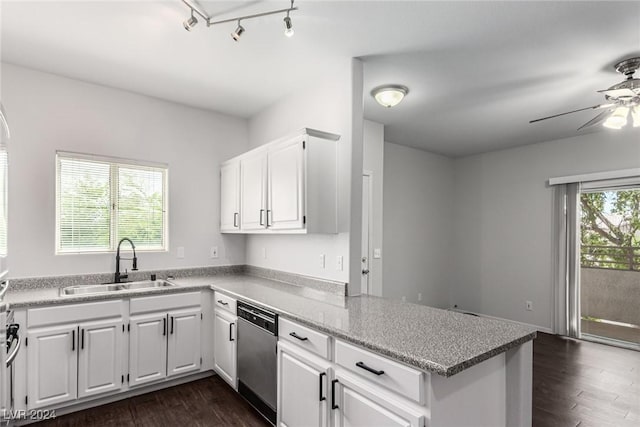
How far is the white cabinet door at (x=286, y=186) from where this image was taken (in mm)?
2674

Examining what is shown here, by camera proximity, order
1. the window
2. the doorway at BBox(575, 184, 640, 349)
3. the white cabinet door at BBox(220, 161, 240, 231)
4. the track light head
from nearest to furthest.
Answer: the track light head < the window < the white cabinet door at BBox(220, 161, 240, 231) < the doorway at BBox(575, 184, 640, 349)

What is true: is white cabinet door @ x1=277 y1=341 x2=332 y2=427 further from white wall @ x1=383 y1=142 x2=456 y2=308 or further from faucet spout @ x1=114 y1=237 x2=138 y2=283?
white wall @ x1=383 y1=142 x2=456 y2=308

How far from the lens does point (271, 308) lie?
235 centimetres

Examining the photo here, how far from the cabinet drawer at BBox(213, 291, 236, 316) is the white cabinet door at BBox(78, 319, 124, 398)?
2.49 feet

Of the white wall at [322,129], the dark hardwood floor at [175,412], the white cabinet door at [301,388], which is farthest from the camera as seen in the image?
the white wall at [322,129]

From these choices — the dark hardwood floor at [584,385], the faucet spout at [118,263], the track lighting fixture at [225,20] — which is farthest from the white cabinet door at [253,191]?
the dark hardwood floor at [584,385]

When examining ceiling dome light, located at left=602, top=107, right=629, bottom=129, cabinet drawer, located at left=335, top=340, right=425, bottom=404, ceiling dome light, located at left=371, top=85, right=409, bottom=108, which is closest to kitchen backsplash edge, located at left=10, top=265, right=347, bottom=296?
cabinet drawer, located at left=335, top=340, right=425, bottom=404

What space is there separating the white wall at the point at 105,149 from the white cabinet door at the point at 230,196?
11 cm

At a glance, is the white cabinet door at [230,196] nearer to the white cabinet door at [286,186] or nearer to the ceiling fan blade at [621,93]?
the white cabinet door at [286,186]

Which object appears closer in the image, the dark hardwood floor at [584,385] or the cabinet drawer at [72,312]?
the cabinet drawer at [72,312]

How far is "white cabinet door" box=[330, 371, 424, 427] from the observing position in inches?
57.5

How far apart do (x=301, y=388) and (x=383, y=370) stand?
2.37 feet

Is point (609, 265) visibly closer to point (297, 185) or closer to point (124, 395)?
point (297, 185)

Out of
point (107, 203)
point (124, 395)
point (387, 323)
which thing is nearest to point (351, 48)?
point (387, 323)
